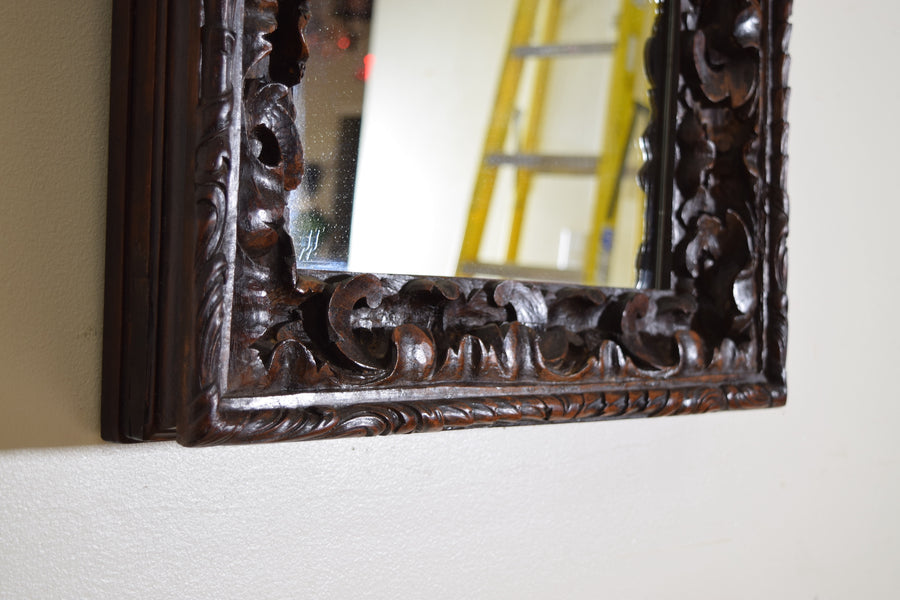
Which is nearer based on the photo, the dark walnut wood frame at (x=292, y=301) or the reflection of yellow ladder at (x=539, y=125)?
the dark walnut wood frame at (x=292, y=301)

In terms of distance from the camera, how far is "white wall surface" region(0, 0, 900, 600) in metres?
0.34

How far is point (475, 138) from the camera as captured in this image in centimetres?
46

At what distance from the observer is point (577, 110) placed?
51 cm

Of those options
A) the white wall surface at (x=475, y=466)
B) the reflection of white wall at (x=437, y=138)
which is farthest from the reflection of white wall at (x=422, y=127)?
the white wall surface at (x=475, y=466)

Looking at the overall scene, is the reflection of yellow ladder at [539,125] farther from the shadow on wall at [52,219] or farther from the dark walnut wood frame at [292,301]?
the shadow on wall at [52,219]

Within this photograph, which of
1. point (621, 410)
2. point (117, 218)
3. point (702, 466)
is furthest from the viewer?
point (702, 466)

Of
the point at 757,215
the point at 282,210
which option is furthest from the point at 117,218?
the point at 757,215

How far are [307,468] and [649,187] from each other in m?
0.29

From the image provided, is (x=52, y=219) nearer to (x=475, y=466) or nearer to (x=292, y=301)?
(x=292, y=301)

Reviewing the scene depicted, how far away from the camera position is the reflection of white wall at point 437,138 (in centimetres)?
41

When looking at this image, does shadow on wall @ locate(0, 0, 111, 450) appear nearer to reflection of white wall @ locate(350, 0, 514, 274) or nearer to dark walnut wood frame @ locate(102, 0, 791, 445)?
dark walnut wood frame @ locate(102, 0, 791, 445)

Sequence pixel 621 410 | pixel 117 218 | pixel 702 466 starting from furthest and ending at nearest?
pixel 702 466
pixel 621 410
pixel 117 218

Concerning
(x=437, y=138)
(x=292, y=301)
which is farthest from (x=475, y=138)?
(x=292, y=301)

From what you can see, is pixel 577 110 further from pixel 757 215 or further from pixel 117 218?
pixel 117 218
